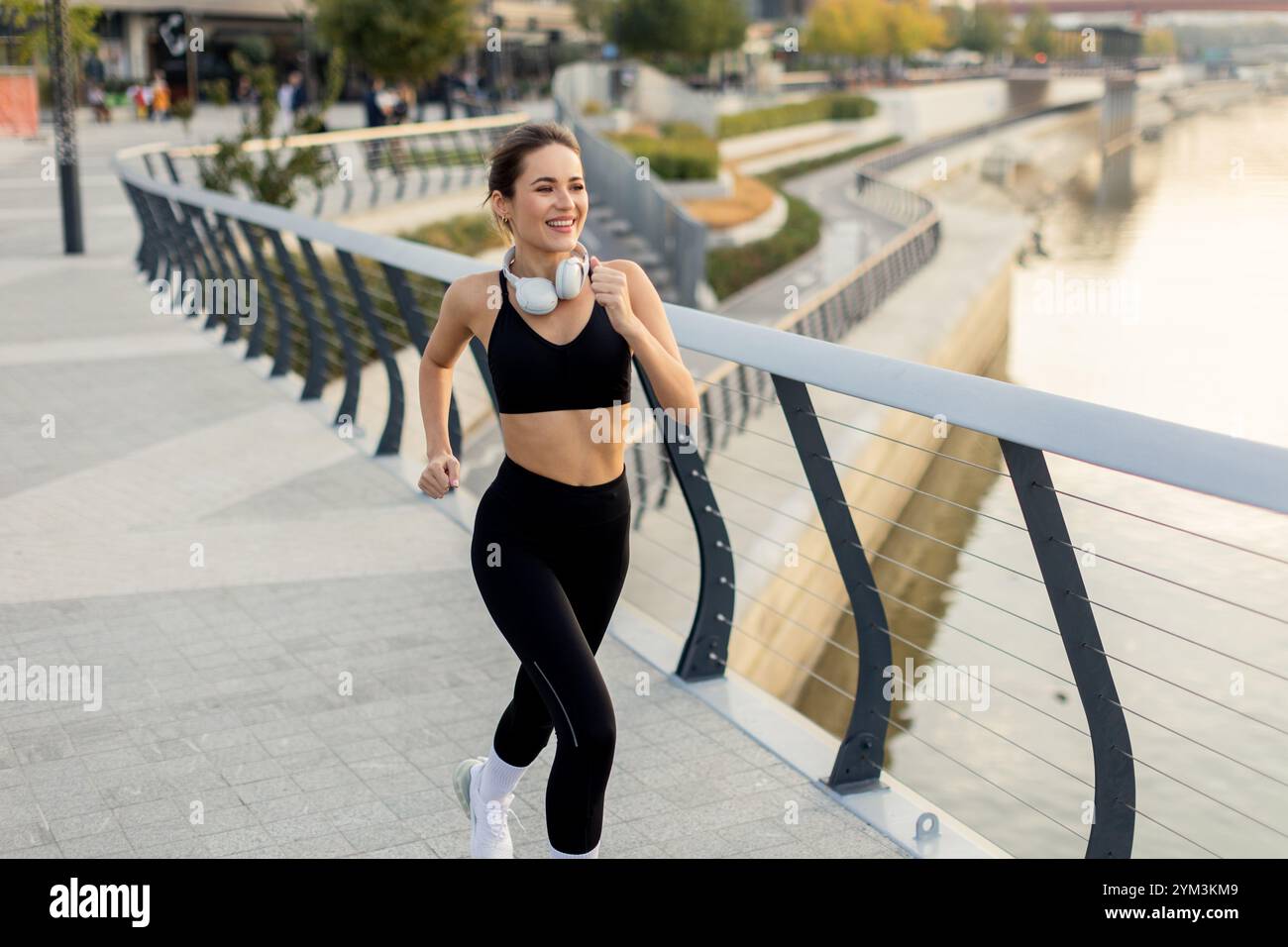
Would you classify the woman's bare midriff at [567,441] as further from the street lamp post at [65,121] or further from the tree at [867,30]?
the tree at [867,30]

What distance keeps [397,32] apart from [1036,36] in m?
107

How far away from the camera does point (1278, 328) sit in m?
31.6

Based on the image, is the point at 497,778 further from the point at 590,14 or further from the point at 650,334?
the point at 590,14

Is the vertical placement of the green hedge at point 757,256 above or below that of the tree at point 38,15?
below

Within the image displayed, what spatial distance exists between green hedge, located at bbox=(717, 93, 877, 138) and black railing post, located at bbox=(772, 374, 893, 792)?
49.2 metres

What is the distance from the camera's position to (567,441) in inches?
123

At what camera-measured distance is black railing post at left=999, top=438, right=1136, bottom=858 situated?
311cm

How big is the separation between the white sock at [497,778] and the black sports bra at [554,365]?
813 mm

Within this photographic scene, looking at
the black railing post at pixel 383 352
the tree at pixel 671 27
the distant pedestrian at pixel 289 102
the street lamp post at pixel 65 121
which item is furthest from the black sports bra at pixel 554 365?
the tree at pixel 671 27

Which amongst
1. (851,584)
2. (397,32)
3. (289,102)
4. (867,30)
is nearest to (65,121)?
(851,584)

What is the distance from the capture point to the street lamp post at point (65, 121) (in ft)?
55.6

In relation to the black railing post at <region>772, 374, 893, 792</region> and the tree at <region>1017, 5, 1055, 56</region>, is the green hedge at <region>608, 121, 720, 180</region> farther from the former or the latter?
the tree at <region>1017, 5, 1055, 56</region>

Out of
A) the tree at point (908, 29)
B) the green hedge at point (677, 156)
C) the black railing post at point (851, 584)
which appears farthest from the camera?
the tree at point (908, 29)

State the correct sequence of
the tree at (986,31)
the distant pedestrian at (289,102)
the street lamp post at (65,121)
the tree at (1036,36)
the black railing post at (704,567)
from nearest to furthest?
the black railing post at (704,567)
the street lamp post at (65,121)
the distant pedestrian at (289,102)
the tree at (986,31)
the tree at (1036,36)
